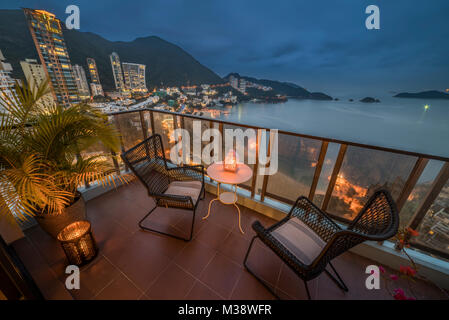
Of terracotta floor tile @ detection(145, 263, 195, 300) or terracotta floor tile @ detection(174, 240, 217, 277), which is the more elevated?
terracotta floor tile @ detection(174, 240, 217, 277)

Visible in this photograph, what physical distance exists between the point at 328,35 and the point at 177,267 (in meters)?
10.7

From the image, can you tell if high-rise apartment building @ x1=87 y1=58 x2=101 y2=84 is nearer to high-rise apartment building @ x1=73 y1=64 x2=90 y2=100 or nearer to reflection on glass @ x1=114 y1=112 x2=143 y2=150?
high-rise apartment building @ x1=73 y1=64 x2=90 y2=100

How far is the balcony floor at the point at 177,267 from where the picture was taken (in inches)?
56.7

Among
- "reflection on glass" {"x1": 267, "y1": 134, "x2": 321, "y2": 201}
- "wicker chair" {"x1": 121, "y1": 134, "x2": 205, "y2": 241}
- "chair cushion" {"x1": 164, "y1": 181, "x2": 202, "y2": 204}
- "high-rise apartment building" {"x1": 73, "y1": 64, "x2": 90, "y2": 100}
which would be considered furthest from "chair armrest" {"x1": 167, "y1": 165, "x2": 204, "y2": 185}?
"high-rise apartment building" {"x1": 73, "y1": 64, "x2": 90, "y2": 100}

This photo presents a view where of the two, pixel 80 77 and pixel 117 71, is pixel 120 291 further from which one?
pixel 117 71

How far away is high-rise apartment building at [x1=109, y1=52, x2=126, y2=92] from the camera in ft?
18.5

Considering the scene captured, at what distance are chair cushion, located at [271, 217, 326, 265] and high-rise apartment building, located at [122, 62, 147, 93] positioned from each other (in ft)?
19.6

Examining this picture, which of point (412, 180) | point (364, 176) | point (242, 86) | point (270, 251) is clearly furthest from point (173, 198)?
point (242, 86)

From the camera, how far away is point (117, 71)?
649cm

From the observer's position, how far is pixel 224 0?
890 cm

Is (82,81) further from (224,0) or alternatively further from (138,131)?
(224,0)

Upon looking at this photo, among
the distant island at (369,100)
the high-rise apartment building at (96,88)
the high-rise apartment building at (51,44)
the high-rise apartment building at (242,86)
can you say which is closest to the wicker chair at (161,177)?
the high-rise apartment building at (51,44)
